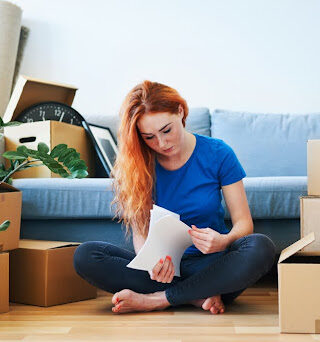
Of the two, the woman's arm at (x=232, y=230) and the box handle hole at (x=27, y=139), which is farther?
the box handle hole at (x=27, y=139)

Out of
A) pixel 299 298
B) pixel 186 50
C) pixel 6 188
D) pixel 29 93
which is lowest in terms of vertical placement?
pixel 299 298

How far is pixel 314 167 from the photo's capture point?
169 cm

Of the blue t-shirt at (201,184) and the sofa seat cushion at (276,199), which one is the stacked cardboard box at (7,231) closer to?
the blue t-shirt at (201,184)

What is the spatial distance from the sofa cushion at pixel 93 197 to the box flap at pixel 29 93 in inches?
21.2

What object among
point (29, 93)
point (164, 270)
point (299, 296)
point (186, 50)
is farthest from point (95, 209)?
point (186, 50)

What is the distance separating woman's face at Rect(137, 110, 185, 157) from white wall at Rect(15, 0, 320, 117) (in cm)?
125

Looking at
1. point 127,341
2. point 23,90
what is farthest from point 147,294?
point 23,90

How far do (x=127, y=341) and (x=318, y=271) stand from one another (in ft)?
1.61

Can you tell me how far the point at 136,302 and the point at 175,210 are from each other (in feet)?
1.01

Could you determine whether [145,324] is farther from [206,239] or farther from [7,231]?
[7,231]

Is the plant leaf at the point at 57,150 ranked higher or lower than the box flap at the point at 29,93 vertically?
lower

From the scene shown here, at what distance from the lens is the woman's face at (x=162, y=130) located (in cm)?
167

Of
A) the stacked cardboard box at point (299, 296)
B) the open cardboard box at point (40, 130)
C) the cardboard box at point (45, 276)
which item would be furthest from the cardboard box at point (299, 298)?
the open cardboard box at point (40, 130)

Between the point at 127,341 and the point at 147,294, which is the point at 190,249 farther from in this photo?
the point at 127,341
